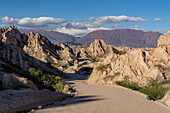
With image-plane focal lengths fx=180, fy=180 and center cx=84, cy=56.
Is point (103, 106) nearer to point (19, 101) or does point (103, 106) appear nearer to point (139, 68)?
point (19, 101)

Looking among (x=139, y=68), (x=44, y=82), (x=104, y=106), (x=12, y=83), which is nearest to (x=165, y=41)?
(x=139, y=68)

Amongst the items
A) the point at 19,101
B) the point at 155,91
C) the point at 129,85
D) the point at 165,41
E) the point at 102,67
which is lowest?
the point at 129,85

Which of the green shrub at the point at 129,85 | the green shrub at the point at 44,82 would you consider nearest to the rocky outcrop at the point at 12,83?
the green shrub at the point at 44,82

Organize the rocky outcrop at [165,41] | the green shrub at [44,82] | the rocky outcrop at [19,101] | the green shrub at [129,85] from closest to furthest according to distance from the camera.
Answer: the rocky outcrop at [19,101] < the green shrub at [44,82] < the green shrub at [129,85] < the rocky outcrop at [165,41]

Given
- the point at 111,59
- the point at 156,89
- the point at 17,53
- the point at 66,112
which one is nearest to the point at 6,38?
the point at 17,53

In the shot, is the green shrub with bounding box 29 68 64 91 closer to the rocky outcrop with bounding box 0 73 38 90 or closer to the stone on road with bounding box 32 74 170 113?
the rocky outcrop with bounding box 0 73 38 90

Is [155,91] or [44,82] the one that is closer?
[44,82]

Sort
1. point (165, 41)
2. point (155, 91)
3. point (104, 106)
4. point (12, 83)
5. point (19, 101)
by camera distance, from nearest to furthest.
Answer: point (19, 101), point (104, 106), point (12, 83), point (155, 91), point (165, 41)

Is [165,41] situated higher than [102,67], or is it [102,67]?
[165,41]

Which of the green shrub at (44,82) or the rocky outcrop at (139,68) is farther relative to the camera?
the rocky outcrop at (139,68)

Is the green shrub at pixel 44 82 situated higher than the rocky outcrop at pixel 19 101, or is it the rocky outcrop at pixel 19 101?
the rocky outcrop at pixel 19 101

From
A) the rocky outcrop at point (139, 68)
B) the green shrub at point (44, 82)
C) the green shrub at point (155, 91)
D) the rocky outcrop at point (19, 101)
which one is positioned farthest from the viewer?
the rocky outcrop at point (139, 68)

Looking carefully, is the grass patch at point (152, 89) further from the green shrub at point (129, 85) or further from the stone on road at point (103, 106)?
the stone on road at point (103, 106)

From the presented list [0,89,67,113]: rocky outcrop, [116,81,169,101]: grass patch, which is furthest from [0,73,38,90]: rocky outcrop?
[116,81,169,101]: grass patch
